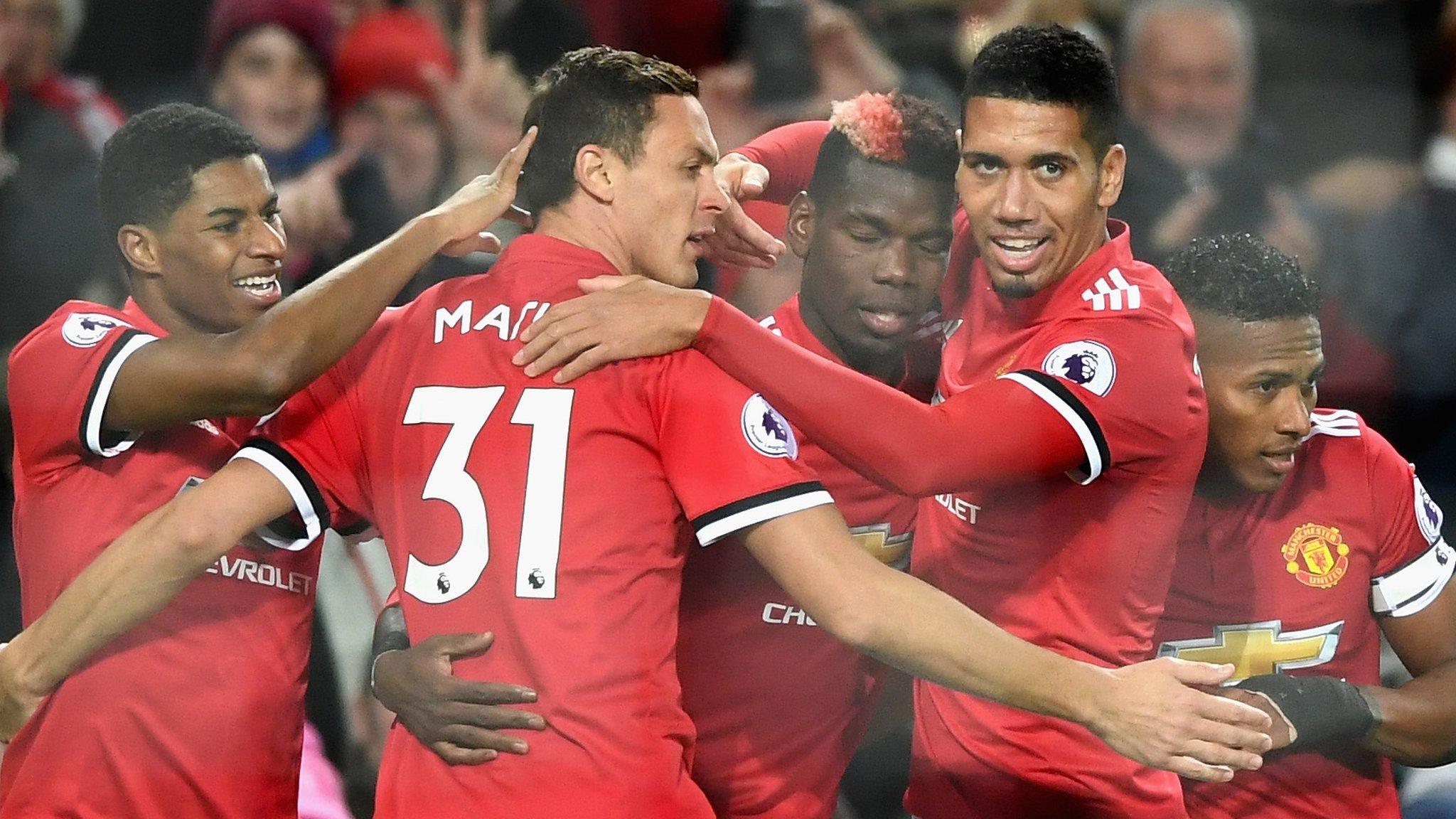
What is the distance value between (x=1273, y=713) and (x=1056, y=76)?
923mm

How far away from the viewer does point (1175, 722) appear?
169 centimetres

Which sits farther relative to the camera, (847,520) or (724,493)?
(847,520)

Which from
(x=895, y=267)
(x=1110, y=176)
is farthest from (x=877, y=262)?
(x=1110, y=176)

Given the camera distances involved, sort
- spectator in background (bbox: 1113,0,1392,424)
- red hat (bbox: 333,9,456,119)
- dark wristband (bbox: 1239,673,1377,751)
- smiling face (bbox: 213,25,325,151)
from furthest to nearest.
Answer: red hat (bbox: 333,9,456,119) < smiling face (bbox: 213,25,325,151) < spectator in background (bbox: 1113,0,1392,424) < dark wristband (bbox: 1239,673,1377,751)

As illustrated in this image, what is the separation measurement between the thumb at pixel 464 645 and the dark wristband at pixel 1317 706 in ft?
3.57

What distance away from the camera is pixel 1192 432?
2016 mm

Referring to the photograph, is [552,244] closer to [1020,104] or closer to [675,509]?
[675,509]

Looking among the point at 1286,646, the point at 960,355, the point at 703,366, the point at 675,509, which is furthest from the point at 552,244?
the point at 1286,646

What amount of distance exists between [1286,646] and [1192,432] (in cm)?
43

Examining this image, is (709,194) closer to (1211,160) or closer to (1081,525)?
(1081,525)

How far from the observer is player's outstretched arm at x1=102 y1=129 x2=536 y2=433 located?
1852mm

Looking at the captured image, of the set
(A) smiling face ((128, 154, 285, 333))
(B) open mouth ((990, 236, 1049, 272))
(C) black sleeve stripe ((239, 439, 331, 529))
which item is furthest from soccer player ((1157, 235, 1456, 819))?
(A) smiling face ((128, 154, 285, 333))

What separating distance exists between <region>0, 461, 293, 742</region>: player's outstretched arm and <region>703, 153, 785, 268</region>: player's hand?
0.71 meters

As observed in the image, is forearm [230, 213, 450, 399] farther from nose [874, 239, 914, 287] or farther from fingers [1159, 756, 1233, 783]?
fingers [1159, 756, 1233, 783]
